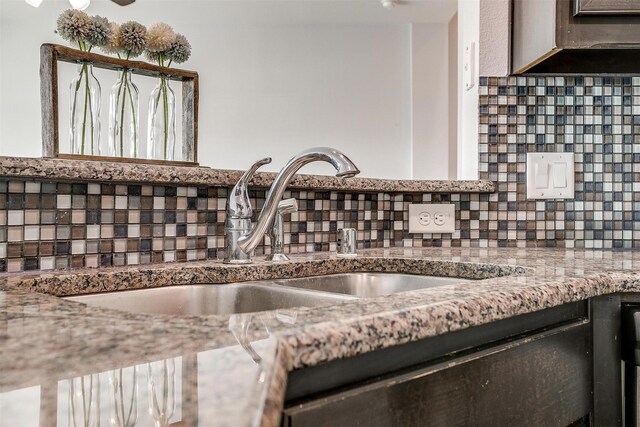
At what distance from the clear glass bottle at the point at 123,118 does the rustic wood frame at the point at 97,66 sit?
0.04 meters

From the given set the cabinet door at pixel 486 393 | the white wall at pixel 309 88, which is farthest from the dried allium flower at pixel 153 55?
the white wall at pixel 309 88

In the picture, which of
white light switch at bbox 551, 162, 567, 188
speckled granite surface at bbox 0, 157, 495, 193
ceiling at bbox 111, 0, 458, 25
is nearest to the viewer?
speckled granite surface at bbox 0, 157, 495, 193

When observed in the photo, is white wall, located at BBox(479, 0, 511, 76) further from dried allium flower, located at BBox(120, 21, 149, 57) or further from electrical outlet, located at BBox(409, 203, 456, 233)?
dried allium flower, located at BBox(120, 21, 149, 57)

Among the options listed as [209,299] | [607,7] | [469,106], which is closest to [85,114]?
[209,299]

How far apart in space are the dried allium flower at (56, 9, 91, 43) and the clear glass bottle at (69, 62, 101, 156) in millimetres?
→ 55

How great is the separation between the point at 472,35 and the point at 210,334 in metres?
1.38

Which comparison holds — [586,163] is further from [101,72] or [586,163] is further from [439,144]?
[101,72]

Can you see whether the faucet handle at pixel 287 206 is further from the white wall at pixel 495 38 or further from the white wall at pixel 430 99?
the white wall at pixel 430 99

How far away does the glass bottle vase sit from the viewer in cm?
117

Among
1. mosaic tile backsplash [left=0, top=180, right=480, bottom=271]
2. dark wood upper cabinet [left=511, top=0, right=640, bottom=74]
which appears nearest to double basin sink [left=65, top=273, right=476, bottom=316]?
mosaic tile backsplash [left=0, top=180, right=480, bottom=271]

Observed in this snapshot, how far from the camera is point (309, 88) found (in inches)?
169

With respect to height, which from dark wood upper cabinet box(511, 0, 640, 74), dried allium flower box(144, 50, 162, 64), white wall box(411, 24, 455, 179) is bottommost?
dried allium flower box(144, 50, 162, 64)

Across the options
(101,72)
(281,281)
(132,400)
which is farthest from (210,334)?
(101,72)

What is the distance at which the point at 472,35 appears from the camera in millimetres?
1582
